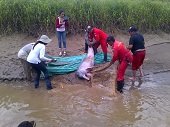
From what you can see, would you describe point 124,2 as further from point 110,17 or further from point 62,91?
point 62,91

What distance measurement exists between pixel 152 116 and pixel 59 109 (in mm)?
2339

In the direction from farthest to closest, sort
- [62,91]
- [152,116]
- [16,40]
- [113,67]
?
[16,40] < [113,67] < [62,91] < [152,116]

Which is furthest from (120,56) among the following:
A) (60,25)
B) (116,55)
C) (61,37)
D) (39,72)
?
(61,37)

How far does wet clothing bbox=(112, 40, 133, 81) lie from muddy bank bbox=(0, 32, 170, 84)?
3.57 ft

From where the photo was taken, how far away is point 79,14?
13523mm

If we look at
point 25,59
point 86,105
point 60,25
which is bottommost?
point 86,105

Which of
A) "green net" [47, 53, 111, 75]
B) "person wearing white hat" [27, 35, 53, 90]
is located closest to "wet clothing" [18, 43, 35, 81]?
"person wearing white hat" [27, 35, 53, 90]

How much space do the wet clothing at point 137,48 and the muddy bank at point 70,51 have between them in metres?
1.04

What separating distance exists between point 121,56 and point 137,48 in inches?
24.7

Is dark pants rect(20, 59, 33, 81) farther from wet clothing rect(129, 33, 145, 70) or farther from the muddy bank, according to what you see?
wet clothing rect(129, 33, 145, 70)

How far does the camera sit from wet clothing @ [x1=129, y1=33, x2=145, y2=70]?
9.99 m

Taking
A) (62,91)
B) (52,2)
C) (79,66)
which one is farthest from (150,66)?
(52,2)

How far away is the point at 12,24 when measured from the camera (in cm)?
1367

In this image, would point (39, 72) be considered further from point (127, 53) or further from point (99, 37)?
point (127, 53)
